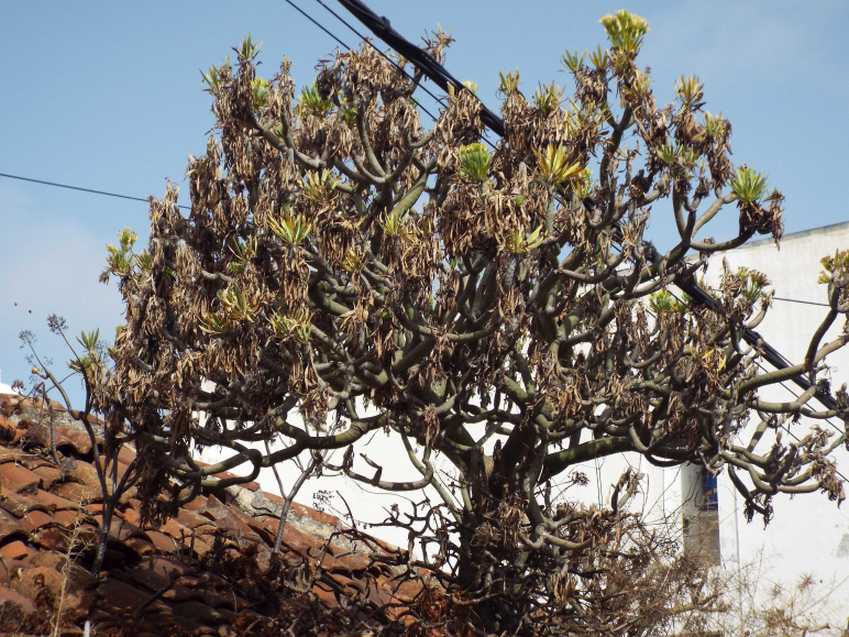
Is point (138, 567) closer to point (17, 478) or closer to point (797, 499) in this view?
point (17, 478)

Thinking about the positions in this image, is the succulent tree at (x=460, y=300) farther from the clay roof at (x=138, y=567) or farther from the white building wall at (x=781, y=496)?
the white building wall at (x=781, y=496)

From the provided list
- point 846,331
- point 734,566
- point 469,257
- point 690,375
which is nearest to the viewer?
point 469,257

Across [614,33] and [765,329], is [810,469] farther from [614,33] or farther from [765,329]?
[765,329]

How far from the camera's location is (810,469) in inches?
349

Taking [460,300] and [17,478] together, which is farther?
[17,478]

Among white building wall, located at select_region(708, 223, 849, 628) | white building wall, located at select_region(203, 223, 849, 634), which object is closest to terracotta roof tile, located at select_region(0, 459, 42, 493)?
white building wall, located at select_region(203, 223, 849, 634)

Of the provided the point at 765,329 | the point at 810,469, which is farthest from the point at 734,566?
the point at 810,469

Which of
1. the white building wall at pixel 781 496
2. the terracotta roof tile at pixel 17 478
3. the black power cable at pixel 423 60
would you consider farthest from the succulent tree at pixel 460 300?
the white building wall at pixel 781 496

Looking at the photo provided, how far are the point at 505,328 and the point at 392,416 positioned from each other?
1.09 m

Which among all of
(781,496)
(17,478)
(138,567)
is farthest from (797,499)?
(17,478)

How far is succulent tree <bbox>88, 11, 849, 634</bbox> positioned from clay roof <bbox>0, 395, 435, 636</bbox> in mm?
810

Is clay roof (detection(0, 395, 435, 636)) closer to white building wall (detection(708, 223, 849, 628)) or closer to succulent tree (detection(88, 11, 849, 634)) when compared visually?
succulent tree (detection(88, 11, 849, 634))

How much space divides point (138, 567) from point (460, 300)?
3.65 meters

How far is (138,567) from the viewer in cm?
920
